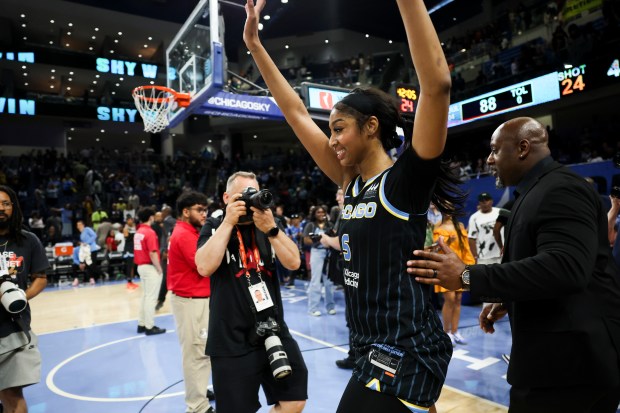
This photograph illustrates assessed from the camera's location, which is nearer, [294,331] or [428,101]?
[428,101]

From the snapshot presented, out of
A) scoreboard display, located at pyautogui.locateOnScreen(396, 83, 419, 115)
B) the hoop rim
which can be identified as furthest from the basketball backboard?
Answer: scoreboard display, located at pyautogui.locateOnScreen(396, 83, 419, 115)

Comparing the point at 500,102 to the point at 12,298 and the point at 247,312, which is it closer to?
the point at 247,312

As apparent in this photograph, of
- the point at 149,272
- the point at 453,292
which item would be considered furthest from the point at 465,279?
the point at 149,272

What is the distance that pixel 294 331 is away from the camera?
6.55m

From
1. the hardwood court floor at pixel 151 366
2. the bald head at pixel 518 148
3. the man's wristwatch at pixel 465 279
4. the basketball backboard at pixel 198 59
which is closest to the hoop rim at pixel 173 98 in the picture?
the basketball backboard at pixel 198 59

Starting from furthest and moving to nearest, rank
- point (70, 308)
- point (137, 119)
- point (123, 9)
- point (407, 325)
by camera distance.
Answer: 1. point (137, 119)
2. point (123, 9)
3. point (70, 308)
4. point (407, 325)

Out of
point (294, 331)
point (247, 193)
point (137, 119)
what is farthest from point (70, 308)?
point (137, 119)

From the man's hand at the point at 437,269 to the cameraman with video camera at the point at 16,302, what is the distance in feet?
8.62

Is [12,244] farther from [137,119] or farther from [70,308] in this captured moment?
[137,119]

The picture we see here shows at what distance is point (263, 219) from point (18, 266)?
2.08 meters

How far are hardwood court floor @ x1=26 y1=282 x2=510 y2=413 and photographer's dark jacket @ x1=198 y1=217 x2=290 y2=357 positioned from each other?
1.64 m

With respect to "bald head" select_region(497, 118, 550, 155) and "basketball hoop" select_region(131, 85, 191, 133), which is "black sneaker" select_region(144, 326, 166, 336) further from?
"bald head" select_region(497, 118, 550, 155)

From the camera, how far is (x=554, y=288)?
1478 mm

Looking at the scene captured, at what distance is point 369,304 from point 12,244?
9.91 ft
